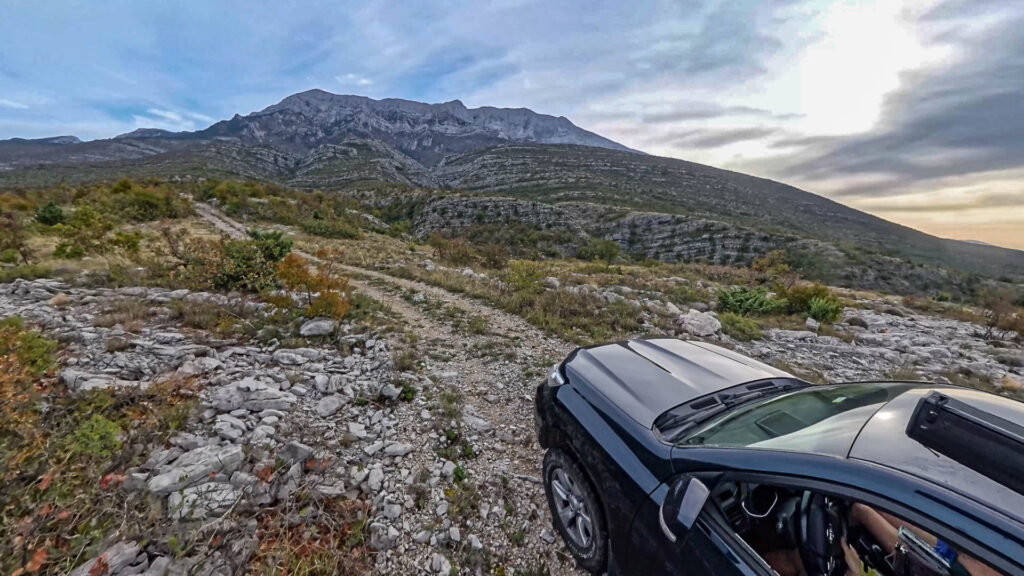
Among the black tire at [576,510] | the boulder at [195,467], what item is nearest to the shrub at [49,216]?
the boulder at [195,467]

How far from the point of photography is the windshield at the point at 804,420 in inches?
67.1

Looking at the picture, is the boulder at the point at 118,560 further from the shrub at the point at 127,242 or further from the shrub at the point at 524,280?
the shrub at the point at 127,242

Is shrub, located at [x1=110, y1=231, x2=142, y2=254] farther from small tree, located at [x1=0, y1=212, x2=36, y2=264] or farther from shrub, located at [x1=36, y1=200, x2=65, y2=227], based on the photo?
shrub, located at [x1=36, y1=200, x2=65, y2=227]

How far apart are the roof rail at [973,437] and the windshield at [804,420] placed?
0.74ft

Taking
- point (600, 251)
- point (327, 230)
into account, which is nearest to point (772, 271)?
point (600, 251)

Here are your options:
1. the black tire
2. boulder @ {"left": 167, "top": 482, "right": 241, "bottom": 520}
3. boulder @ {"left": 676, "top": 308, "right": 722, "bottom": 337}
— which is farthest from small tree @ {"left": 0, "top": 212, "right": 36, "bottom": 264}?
boulder @ {"left": 676, "top": 308, "right": 722, "bottom": 337}

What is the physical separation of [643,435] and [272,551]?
2.71 metres

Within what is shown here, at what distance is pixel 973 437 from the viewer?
4.50 ft

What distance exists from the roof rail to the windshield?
0.74ft

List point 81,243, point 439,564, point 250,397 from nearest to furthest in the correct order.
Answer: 1. point 439,564
2. point 250,397
3. point 81,243

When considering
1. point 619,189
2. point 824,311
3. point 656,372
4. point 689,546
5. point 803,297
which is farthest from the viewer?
point 619,189

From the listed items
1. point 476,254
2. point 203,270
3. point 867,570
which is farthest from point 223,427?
point 476,254

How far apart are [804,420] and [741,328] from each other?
23.3ft

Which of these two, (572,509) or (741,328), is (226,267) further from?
(741,328)
